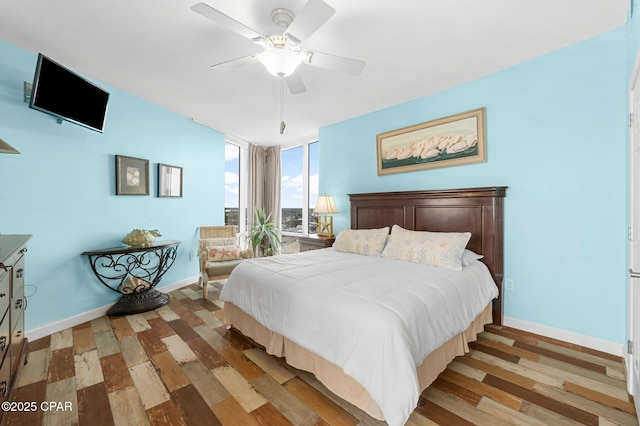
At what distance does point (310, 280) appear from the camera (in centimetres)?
209

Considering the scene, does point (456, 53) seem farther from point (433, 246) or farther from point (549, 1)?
point (433, 246)

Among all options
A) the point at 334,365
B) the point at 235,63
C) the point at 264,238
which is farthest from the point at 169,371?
the point at 264,238

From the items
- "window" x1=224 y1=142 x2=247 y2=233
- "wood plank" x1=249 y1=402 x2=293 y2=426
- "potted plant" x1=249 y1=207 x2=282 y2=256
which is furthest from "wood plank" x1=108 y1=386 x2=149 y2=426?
"window" x1=224 y1=142 x2=247 y2=233

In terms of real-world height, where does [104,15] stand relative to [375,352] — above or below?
above

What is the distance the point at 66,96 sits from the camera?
250 centimetres

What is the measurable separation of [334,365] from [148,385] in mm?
1334

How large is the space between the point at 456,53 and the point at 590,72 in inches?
45.1

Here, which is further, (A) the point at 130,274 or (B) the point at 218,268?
(B) the point at 218,268

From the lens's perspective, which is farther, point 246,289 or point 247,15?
point 246,289

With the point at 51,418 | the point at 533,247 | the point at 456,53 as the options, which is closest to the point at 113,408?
the point at 51,418

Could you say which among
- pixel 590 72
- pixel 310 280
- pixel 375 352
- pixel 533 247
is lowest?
pixel 375 352

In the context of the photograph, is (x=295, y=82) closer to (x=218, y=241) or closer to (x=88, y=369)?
(x=88, y=369)

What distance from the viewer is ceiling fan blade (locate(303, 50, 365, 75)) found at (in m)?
1.99

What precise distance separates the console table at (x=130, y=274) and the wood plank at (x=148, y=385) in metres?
1.35
